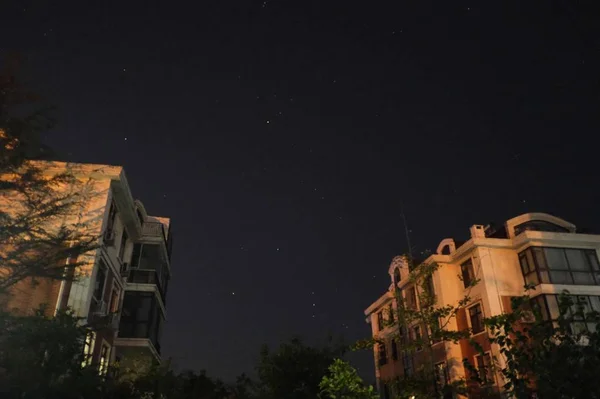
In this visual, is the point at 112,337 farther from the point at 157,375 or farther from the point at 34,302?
the point at 34,302

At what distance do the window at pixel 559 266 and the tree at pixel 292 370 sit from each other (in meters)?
13.1

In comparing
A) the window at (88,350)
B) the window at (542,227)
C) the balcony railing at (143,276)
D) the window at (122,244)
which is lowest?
the window at (88,350)

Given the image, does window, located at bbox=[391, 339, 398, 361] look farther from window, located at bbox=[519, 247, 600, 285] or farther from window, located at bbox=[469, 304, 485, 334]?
window, located at bbox=[519, 247, 600, 285]

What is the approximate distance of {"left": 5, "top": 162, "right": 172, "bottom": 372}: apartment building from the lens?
59.6 ft

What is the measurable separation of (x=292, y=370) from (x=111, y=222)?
46.9 ft

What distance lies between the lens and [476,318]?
30.4 m

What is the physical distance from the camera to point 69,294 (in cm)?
1830

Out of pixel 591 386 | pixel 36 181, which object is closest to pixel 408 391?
pixel 591 386

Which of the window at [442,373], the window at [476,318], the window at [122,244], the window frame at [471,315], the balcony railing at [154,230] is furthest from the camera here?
the window at [442,373]

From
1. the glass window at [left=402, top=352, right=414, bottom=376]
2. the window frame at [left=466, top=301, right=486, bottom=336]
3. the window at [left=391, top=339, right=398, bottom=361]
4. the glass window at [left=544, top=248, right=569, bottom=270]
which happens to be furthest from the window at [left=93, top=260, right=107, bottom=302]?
the window at [left=391, top=339, right=398, bottom=361]

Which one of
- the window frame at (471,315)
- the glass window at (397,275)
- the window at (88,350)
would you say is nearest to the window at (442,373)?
the window frame at (471,315)

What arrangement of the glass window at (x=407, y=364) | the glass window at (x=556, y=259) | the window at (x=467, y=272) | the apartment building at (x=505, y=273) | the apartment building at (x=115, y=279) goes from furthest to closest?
the glass window at (x=407, y=364) < the window at (x=467, y=272) < the glass window at (x=556, y=259) < the apartment building at (x=505, y=273) < the apartment building at (x=115, y=279)

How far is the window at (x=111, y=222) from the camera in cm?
2100

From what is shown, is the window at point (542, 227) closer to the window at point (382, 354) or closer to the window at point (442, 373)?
the window at point (442, 373)
